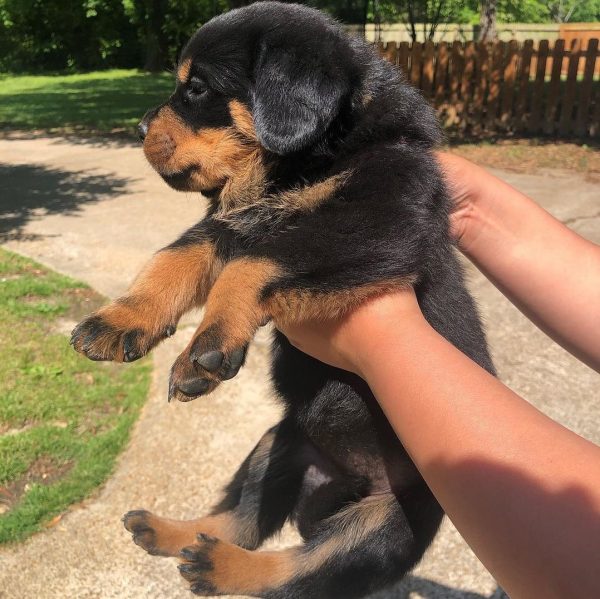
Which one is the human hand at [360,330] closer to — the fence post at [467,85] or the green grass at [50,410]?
the green grass at [50,410]

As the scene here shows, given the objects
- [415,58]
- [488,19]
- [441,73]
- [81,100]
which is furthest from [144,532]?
[81,100]

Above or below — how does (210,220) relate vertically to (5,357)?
above

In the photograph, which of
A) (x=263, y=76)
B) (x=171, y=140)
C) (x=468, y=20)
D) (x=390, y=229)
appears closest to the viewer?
(x=390, y=229)

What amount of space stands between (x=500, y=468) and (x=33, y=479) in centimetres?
266

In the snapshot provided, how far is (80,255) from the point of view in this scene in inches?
247

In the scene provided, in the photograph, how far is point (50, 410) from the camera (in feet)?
12.2

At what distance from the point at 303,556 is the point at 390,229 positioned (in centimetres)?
117

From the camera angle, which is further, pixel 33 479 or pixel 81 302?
pixel 81 302

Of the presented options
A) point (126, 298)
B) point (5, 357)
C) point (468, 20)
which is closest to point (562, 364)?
point (126, 298)

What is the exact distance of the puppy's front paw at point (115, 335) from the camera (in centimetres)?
180

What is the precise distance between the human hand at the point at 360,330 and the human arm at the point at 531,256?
0.70 metres

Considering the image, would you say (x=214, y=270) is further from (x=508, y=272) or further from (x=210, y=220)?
(x=508, y=272)

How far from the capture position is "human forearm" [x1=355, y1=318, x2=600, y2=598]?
1.18 metres

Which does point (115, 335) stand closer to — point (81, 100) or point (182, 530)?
point (182, 530)
